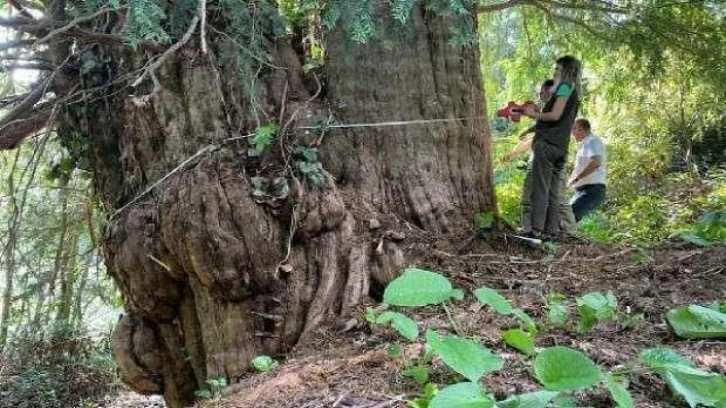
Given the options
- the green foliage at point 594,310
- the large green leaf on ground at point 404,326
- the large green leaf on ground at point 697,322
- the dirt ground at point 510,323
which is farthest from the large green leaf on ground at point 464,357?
the large green leaf on ground at point 697,322

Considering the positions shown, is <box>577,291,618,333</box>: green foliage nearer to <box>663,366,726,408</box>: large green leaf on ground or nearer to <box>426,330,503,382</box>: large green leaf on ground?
<box>663,366,726,408</box>: large green leaf on ground

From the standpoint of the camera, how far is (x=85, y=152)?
168 inches

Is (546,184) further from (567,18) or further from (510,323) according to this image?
(510,323)

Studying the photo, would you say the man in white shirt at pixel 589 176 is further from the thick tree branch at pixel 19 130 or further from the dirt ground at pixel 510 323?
Result: the thick tree branch at pixel 19 130

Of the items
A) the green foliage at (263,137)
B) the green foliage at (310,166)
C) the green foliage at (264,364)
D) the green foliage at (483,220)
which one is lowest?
the green foliage at (264,364)

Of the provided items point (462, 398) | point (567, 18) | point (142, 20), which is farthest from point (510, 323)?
point (567, 18)

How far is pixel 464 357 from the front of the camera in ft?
5.97

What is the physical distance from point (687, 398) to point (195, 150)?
2607mm

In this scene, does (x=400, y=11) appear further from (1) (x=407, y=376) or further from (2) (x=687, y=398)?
(2) (x=687, y=398)

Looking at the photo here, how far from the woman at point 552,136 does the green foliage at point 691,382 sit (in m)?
2.88

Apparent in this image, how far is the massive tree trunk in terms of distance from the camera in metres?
3.33


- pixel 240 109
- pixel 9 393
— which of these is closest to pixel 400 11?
pixel 240 109

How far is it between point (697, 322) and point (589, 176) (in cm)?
396

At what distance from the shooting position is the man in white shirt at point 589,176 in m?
6.22
